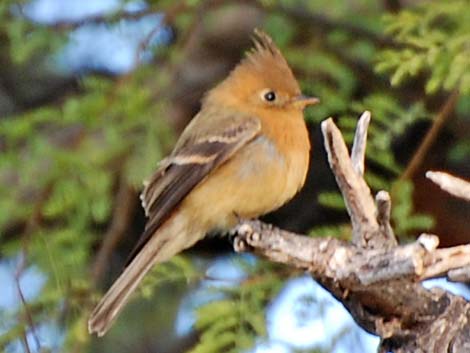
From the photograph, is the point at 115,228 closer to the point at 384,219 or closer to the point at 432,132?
the point at 432,132

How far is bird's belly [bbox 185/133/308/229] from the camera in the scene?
4.55 m

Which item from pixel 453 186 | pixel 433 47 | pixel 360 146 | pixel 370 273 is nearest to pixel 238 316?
pixel 433 47

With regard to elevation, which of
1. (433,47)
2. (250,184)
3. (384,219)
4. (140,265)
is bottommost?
(140,265)

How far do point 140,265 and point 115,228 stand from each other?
0.50 metres

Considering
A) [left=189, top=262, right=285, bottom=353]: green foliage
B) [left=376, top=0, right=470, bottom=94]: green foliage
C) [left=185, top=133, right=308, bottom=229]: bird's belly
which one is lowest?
[left=189, top=262, right=285, bottom=353]: green foliage

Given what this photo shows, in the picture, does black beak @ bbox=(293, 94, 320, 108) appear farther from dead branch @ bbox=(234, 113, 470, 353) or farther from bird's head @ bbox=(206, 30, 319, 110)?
dead branch @ bbox=(234, 113, 470, 353)

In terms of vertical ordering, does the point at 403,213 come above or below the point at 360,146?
below

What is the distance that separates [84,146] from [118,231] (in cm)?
→ 28

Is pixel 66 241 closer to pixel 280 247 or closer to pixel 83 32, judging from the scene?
pixel 83 32

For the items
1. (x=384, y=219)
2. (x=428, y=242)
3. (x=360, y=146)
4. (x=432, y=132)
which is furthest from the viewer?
(x=432, y=132)

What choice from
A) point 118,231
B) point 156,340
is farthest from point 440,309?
point 156,340

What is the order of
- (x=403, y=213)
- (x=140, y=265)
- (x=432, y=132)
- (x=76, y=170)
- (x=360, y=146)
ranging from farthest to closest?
1. (x=76, y=170)
2. (x=432, y=132)
3. (x=403, y=213)
4. (x=140, y=265)
5. (x=360, y=146)

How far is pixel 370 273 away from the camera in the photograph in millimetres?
3215

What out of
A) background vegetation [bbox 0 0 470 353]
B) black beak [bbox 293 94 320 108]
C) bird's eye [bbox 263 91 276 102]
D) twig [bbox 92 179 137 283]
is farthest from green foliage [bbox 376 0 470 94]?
twig [bbox 92 179 137 283]
